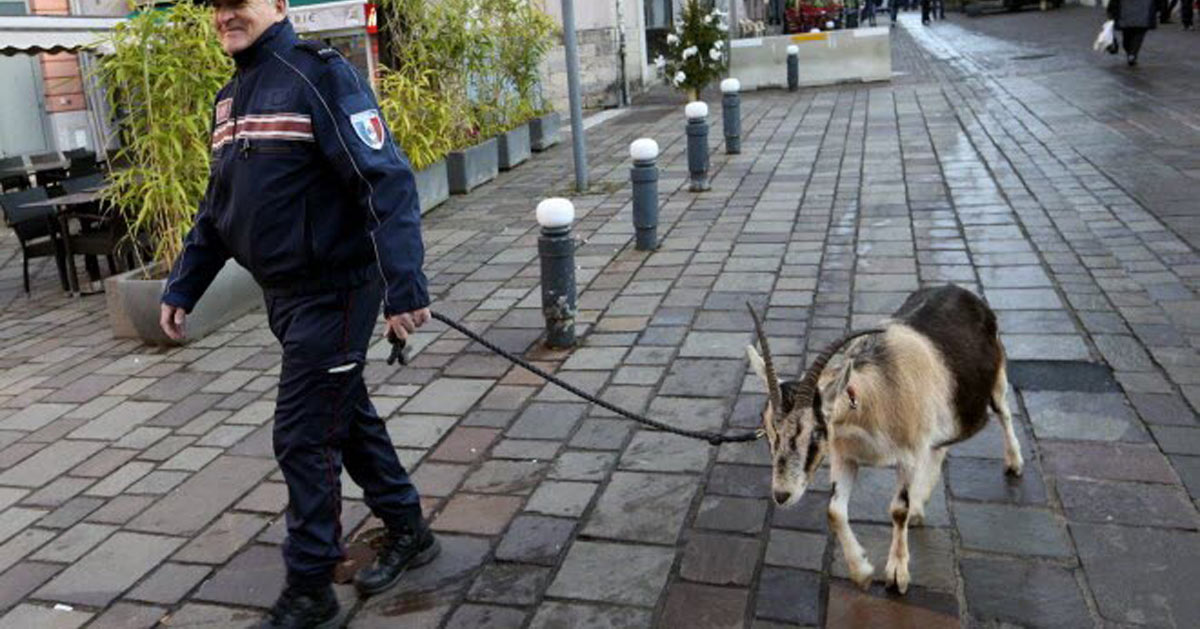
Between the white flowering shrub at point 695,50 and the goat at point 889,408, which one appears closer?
the goat at point 889,408

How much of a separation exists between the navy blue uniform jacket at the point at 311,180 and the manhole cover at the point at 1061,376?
330cm

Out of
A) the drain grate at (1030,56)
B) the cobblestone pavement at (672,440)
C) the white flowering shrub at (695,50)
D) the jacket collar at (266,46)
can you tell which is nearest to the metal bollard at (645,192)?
the cobblestone pavement at (672,440)

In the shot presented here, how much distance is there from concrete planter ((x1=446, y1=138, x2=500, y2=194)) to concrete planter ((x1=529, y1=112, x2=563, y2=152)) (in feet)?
6.43

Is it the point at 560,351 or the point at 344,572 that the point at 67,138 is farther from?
the point at 344,572

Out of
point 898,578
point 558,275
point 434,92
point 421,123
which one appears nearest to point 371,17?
point 434,92

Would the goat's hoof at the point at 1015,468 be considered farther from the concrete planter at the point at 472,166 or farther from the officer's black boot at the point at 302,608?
the concrete planter at the point at 472,166

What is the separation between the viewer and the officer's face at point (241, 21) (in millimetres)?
3080

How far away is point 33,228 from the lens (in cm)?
890

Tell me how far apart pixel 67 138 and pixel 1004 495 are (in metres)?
15.7

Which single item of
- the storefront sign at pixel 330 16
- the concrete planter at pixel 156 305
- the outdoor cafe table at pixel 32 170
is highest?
the storefront sign at pixel 330 16

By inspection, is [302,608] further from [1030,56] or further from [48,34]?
[1030,56]

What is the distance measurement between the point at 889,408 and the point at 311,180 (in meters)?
1.91

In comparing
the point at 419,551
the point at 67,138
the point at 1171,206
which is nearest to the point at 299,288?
the point at 419,551

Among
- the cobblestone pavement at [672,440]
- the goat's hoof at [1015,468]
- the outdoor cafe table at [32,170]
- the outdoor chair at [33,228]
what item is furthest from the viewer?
the outdoor cafe table at [32,170]
